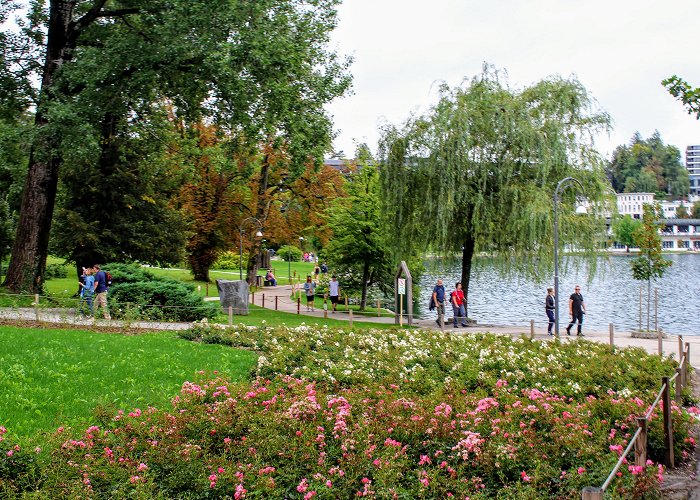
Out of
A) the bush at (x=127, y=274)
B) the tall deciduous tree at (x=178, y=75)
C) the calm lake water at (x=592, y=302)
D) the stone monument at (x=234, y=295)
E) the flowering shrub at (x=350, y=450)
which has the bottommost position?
the calm lake water at (x=592, y=302)

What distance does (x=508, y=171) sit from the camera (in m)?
27.0

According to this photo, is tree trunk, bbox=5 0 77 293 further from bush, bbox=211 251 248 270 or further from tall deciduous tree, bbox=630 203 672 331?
bush, bbox=211 251 248 270

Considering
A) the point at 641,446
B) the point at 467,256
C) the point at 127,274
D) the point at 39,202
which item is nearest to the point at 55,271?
the point at 39,202

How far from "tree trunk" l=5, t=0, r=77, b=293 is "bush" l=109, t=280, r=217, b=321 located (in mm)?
4334

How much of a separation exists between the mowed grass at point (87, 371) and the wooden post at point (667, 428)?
6.66 meters

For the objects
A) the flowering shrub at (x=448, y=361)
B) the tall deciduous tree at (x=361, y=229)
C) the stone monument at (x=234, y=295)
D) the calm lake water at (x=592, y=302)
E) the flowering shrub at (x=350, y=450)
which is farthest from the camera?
the tall deciduous tree at (x=361, y=229)

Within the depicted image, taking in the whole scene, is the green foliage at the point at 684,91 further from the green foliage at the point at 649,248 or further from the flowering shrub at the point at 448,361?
the green foliage at the point at 649,248

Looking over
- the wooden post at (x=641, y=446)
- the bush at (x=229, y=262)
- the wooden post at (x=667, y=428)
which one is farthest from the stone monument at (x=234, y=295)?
the bush at (x=229, y=262)

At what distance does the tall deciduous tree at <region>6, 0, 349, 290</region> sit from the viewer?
22.8 meters

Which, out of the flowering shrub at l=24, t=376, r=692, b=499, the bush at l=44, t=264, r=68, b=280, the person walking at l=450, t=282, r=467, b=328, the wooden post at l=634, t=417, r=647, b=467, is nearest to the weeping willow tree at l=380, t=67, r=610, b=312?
the person walking at l=450, t=282, r=467, b=328

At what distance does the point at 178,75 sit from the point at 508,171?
12314 millimetres

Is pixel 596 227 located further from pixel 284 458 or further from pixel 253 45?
pixel 284 458

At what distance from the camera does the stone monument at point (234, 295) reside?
28.3 m

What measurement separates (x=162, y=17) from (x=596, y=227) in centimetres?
1700
